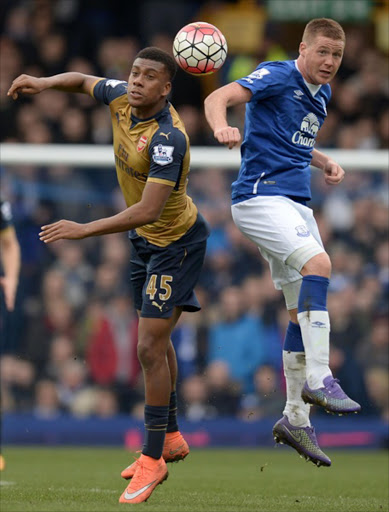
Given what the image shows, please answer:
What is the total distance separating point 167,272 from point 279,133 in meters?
1.16

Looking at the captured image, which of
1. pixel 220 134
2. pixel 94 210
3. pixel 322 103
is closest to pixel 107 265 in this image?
pixel 94 210

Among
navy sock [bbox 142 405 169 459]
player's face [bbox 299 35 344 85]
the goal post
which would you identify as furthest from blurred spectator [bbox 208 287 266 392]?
player's face [bbox 299 35 344 85]

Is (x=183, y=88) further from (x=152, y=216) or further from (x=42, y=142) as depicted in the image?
(x=152, y=216)

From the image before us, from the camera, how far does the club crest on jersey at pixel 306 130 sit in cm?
732

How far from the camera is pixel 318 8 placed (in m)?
15.6

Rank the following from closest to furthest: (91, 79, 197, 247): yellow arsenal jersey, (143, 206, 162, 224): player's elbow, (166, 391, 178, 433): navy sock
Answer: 1. (143, 206, 162, 224): player's elbow
2. (91, 79, 197, 247): yellow arsenal jersey
3. (166, 391, 178, 433): navy sock

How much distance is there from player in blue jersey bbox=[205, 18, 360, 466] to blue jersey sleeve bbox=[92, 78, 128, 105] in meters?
0.83

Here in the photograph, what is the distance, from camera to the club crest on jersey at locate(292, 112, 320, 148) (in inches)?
288

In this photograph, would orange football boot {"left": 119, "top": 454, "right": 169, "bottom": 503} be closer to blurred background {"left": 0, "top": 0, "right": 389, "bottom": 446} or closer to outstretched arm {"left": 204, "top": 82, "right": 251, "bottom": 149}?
outstretched arm {"left": 204, "top": 82, "right": 251, "bottom": 149}

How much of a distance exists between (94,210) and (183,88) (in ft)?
13.8

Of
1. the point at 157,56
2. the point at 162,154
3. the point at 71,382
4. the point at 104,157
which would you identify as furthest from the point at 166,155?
the point at 71,382

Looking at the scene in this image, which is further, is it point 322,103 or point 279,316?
point 279,316

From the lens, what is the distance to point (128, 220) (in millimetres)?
6738

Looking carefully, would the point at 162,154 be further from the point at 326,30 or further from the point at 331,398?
the point at 331,398
